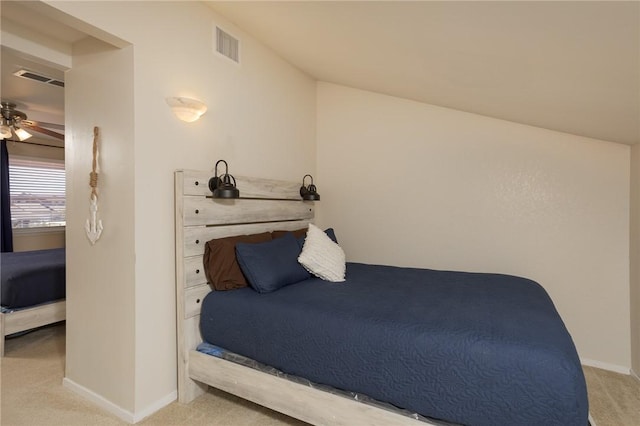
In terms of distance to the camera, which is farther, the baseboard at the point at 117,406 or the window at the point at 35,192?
the window at the point at 35,192

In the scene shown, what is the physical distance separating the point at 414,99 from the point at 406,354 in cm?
239

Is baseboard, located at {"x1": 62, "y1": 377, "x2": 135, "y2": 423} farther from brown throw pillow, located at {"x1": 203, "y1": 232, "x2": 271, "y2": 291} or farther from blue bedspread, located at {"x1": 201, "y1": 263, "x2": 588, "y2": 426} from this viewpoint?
brown throw pillow, located at {"x1": 203, "y1": 232, "x2": 271, "y2": 291}

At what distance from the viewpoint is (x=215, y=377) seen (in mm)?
1989

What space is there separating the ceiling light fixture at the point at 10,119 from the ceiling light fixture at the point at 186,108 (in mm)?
2669

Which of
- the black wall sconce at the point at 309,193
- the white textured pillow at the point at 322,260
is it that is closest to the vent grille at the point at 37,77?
the black wall sconce at the point at 309,193

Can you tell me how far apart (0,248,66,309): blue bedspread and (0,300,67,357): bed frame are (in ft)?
0.22

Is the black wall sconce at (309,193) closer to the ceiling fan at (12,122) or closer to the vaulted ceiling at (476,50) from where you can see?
the vaulted ceiling at (476,50)

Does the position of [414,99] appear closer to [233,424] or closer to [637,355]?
[637,355]

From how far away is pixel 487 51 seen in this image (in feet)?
5.63

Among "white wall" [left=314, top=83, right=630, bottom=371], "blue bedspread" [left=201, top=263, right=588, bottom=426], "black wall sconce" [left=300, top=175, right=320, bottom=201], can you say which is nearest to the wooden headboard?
"blue bedspread" [left=201, top=263, right=588, bottom=426]

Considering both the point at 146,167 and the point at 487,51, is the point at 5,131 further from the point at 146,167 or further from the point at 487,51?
the point at 487,51

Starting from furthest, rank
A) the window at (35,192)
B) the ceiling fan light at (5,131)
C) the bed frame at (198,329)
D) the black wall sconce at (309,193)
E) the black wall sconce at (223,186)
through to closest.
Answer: the window at (35,192) → the ceiling fan light at (5,131) → the black wall sconce at (309,193) → the black wall sconce at (223,186) → the bed frame at (198,329)

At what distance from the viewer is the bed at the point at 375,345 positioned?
4.25ft

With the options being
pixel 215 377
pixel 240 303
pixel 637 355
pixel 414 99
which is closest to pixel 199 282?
pixel 240 303
